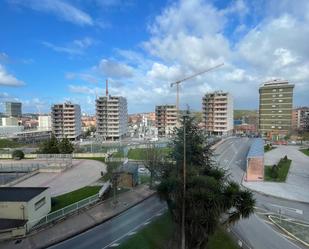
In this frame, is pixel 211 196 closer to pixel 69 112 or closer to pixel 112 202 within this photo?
pixel 112 202

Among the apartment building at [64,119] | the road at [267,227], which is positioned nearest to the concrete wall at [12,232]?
the road at [267,227]

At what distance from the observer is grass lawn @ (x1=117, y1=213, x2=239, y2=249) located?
13188 millimetres

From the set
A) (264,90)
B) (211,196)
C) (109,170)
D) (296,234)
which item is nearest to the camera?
(211,196)

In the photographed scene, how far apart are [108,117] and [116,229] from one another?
7374cm

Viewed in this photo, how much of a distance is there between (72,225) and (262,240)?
39.0 feet

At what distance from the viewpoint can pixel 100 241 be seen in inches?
553

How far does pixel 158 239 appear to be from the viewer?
13.9 meters

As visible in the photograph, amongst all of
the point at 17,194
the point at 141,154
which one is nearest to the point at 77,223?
the point at 17,194

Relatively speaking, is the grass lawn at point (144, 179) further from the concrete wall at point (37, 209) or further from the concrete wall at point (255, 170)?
the concrete wall at point (37, 209)

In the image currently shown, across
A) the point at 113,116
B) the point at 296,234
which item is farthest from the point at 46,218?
the point at 113,116

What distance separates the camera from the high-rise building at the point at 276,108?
267 ft

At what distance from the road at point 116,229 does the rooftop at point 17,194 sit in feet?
14.9

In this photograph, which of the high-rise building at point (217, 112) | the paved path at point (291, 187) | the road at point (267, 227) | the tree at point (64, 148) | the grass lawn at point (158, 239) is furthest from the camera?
the high-rise building at point (217, 112)

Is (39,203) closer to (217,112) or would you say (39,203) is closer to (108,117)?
(108,117)
